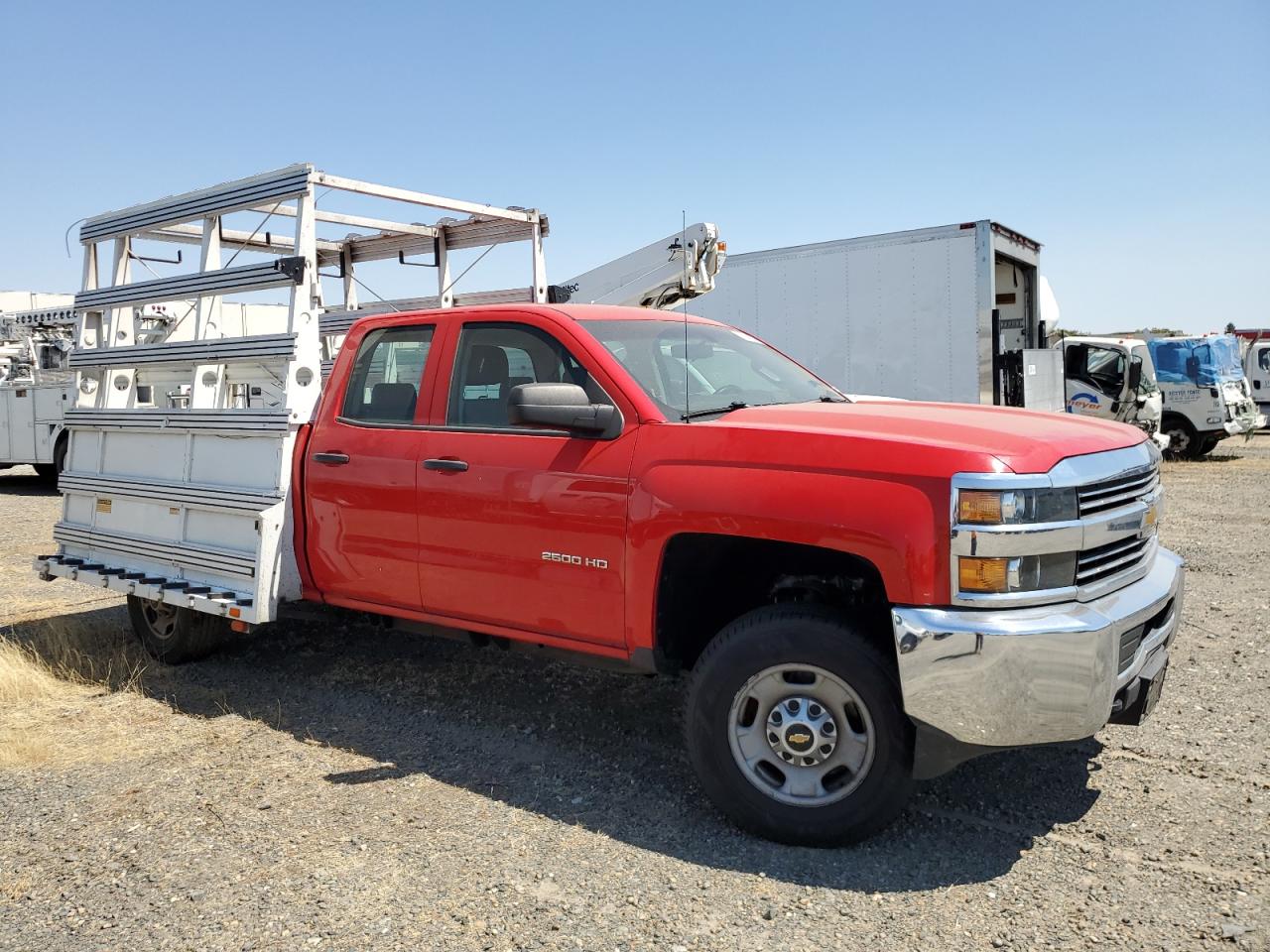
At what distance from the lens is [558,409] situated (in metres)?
3.76

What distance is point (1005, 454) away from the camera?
313 centimetres

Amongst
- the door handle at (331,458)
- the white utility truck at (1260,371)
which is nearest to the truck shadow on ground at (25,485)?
the door handle at (331,458)

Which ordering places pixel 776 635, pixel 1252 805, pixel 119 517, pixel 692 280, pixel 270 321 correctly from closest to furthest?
pixel 776 635
pixel 1252 805
pixel 119 517
pixel 692 280
pixel 270 321

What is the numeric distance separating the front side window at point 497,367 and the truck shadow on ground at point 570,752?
4.83 feet

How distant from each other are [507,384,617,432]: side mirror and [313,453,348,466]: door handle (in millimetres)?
1255

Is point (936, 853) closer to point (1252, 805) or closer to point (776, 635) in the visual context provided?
point (776, 635)

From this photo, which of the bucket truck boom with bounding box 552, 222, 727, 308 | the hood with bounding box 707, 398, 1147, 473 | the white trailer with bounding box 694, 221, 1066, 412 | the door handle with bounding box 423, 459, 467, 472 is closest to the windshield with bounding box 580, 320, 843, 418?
the hood with bounding box 707, 398, 1147, 473

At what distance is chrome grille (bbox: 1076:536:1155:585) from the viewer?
10.6 ft

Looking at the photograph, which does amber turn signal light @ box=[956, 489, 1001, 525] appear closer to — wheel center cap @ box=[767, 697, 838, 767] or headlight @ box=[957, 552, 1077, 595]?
headlight @ box=[957, 552, 1077, 595]

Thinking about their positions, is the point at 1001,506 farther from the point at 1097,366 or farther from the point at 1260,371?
the point at 1260,371

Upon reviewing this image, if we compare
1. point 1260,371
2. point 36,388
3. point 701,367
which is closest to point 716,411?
point 701,367

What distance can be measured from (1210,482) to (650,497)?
13.0 meters

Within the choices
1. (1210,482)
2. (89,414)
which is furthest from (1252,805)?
(1210,482)

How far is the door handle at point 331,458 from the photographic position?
4.71 meters
